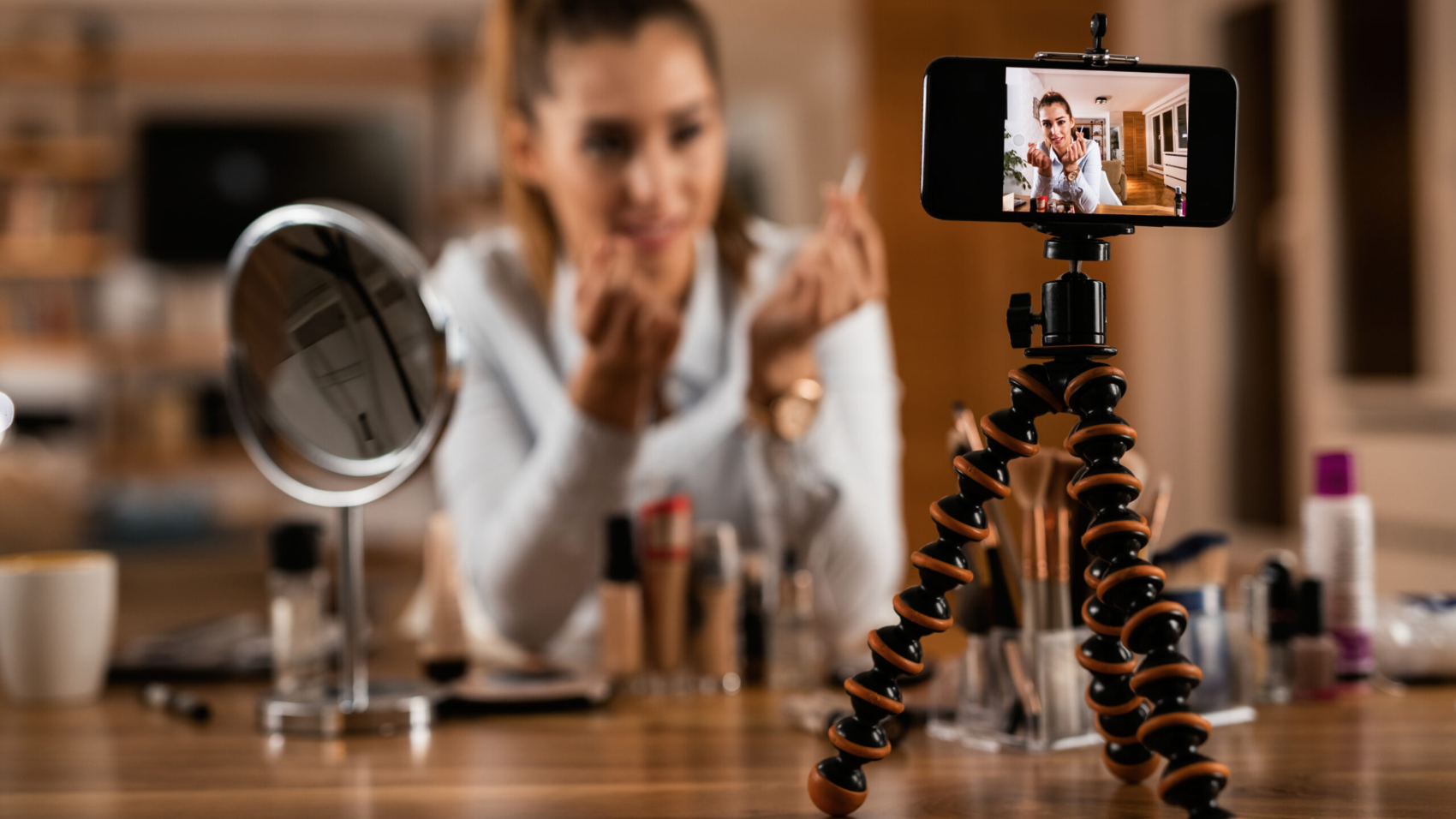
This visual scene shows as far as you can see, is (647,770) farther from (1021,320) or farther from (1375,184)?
(1375,184)

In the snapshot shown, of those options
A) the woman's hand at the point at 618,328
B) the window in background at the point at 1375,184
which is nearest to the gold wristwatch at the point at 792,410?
the woman's hand at the point at 618,328

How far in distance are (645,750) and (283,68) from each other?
4244mm

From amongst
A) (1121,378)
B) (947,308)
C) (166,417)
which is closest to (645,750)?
(1121,378)

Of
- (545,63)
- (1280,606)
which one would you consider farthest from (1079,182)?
(545,63)

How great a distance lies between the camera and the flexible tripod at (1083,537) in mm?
510

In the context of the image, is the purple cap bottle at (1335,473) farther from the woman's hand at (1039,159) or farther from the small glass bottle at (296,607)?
the small glass bottle at (296,607)

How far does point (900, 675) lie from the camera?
0.55 meters

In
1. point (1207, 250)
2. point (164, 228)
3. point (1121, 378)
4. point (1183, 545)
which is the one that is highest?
Answer: point (164, 228)

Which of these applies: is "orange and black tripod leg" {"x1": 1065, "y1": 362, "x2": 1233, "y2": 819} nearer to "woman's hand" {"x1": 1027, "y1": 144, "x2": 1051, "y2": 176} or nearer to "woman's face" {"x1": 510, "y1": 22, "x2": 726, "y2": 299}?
"woman's hand" {"x1": 1027, "y1": 144, "x2": 1051, "y2": 176}

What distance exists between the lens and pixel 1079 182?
0.53 m

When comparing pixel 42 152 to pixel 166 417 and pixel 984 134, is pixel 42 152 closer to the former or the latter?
pixel 166 417

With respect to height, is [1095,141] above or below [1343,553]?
above

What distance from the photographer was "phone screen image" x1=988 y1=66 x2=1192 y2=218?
520mm

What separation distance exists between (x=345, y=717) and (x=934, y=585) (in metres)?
0.45
